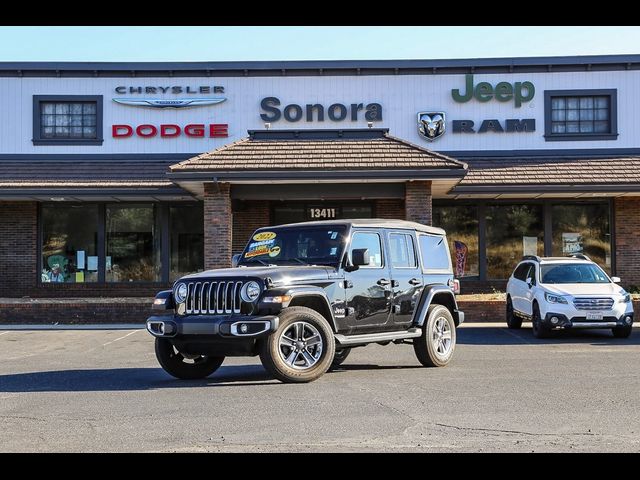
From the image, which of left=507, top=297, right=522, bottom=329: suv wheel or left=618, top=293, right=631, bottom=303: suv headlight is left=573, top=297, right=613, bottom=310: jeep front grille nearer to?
left=618, top=293, right=631, bottom=303: suv headlight

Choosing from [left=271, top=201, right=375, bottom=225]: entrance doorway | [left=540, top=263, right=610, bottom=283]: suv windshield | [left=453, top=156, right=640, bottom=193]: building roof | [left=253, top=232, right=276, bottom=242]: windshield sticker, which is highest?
[left=453, top=156, right=640, bottom=193]: building roof

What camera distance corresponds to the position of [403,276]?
11.5 meters

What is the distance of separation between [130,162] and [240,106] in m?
3.61

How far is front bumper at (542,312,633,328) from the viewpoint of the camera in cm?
1566

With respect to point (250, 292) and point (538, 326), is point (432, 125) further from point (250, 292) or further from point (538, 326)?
point (250, 292)

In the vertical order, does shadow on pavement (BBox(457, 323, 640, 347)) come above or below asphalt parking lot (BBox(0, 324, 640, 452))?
below

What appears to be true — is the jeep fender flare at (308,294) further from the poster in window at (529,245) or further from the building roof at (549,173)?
the poster in window at (529,245)

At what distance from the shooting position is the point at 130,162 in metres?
25.0

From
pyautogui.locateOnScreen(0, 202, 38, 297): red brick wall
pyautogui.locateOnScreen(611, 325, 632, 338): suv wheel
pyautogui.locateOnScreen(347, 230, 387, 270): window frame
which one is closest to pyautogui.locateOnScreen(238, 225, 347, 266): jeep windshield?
pyautogui.locateOnScreen(347, 230, 387, 270): window frame

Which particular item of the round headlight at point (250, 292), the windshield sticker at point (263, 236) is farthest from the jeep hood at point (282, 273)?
the windshield sticker at point (263, 236)

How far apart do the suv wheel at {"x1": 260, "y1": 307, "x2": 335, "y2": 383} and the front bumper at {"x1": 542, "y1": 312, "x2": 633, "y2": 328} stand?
277 inches
